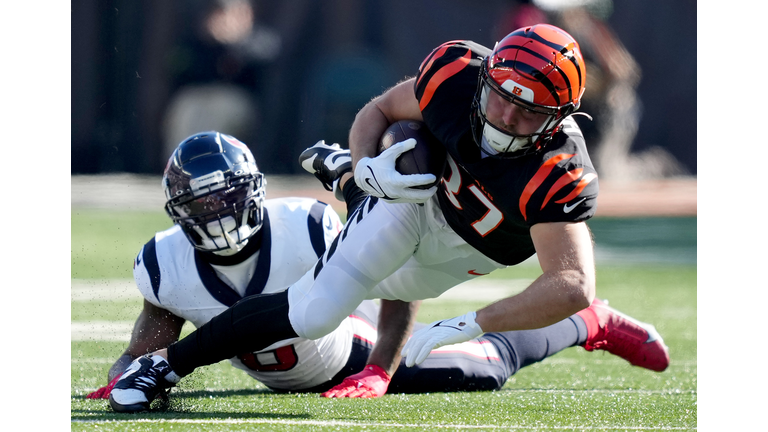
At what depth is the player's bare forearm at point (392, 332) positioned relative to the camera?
241 centimetres

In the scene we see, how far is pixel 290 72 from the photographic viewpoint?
10.0 meters

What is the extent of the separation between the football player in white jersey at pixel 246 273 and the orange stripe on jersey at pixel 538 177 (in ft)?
2.51

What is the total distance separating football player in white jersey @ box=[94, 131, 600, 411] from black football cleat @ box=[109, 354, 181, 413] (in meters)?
0.20

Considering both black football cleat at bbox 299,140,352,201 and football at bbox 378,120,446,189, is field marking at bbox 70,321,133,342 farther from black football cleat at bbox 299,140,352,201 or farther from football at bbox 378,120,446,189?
football at bbox 378,120,446,189

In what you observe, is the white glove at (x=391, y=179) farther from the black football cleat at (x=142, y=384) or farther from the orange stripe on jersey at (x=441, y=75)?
the black football cleat at (x=142, y=384)

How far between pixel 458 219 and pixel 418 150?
0.22 meters

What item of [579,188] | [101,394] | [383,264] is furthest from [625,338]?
[101,394]

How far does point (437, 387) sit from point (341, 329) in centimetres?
34

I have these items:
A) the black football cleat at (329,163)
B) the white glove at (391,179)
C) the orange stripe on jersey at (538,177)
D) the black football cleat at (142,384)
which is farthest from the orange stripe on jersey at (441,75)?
the black football cleat at (142,384)

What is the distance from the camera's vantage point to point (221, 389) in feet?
8.18

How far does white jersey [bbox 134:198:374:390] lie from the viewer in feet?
7.56

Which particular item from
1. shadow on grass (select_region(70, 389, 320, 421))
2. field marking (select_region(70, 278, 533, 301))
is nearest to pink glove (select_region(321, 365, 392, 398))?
shadow on grass (select_region(70, 389, 320, 421))

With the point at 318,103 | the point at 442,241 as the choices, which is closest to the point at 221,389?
the point at 442,241

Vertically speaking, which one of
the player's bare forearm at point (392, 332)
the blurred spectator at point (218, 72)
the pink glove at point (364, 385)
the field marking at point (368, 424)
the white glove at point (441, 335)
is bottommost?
the pink glove at point (364, 385)
